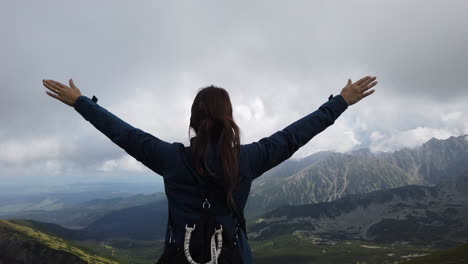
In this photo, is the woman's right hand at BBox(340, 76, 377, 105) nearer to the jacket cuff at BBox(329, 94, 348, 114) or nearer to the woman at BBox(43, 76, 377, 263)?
the jacket cuff at BBox(329, 94, 348, 114)

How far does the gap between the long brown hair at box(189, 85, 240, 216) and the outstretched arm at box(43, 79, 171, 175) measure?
69cm

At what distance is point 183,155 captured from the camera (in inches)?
201

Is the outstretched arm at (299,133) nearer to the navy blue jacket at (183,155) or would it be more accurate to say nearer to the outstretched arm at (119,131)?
the navy blue jacket at (183,155)

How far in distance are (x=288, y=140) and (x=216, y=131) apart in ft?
4.94

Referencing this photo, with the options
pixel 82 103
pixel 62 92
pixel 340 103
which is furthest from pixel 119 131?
pixel 340 103

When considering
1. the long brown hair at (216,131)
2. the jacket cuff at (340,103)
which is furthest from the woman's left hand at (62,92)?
the jacket cuff at (340,103)

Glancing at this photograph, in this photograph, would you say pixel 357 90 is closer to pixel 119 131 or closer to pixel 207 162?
pixel 207 162

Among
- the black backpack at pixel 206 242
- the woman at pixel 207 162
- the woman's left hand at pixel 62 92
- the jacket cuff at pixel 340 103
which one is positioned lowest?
the black backpack at pixel 206 242

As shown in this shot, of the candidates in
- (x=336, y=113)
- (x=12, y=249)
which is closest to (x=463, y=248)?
(x=336, y=113)

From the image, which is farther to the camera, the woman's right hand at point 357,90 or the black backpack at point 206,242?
the woman's right hand at point 357,90

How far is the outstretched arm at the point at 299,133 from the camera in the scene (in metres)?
5.55

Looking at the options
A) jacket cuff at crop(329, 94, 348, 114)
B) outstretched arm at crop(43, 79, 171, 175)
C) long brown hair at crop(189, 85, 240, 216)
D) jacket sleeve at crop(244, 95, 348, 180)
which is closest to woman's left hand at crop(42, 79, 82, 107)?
outstretched arm at crop(43, 79, 171, 175)

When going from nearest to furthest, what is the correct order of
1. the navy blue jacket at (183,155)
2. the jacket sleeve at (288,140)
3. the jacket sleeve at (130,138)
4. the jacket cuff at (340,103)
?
the navy blue jacket at (183,155) → the jacket sleeve at (130,138) → the jacket sleeve at (288,140) → the jacket cuff at (340,103)

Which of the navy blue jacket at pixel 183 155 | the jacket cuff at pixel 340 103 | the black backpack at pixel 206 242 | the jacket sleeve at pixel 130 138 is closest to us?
the black backpack at pixel 206 242
